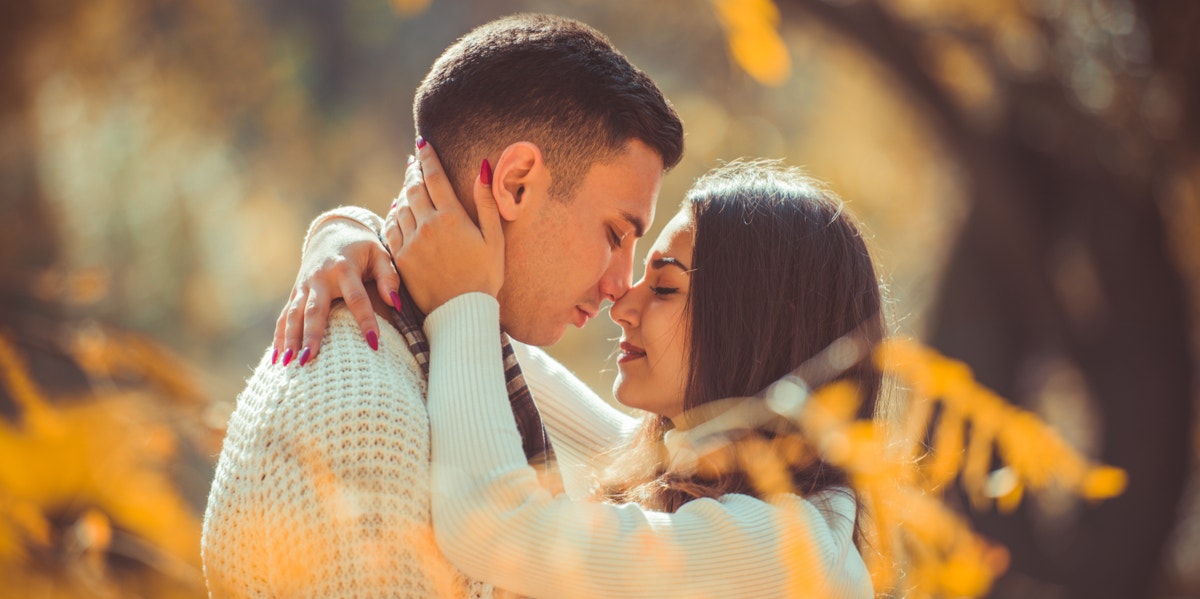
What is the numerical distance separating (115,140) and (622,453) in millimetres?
5664

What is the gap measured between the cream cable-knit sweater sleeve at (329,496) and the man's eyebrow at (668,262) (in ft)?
2.46

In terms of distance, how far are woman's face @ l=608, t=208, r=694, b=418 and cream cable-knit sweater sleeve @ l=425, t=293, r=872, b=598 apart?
16.2 inches

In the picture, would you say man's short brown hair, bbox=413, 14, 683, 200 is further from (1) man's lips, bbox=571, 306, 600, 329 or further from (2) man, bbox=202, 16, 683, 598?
(1) man's lips, bbox=571, 306, 600, 329

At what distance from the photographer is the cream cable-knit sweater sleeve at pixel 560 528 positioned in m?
1.55

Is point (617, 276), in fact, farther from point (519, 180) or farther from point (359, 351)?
point (359, 351)

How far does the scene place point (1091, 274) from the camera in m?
5.62

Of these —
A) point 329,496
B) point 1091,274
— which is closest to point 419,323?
point 329,496

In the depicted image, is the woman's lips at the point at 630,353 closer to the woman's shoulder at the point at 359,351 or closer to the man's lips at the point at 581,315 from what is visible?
the man's lips at the point at 581,315

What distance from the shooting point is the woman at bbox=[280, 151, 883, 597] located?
158 centimetres

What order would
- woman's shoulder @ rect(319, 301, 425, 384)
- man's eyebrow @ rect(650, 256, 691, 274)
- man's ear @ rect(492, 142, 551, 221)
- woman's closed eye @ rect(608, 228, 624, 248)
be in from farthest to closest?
man's eyebrow @ rect(650, 256, 691, 274) → woman's closed eye @ rect(608, 228, 624, 248) → man's ear @ rect(492, 142, 551, 221) → woman's shoulder @ rect(319, 301, 425, 384)

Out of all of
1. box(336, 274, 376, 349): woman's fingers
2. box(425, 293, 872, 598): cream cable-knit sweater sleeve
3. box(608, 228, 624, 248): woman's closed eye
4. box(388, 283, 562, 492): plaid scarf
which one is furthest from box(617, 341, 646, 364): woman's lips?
box(336, 274, 376, 349): woman's fingers

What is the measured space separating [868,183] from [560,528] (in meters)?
5.51

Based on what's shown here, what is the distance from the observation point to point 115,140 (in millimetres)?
6820

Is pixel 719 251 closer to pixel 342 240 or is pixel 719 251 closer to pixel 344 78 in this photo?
pixel 342 240
